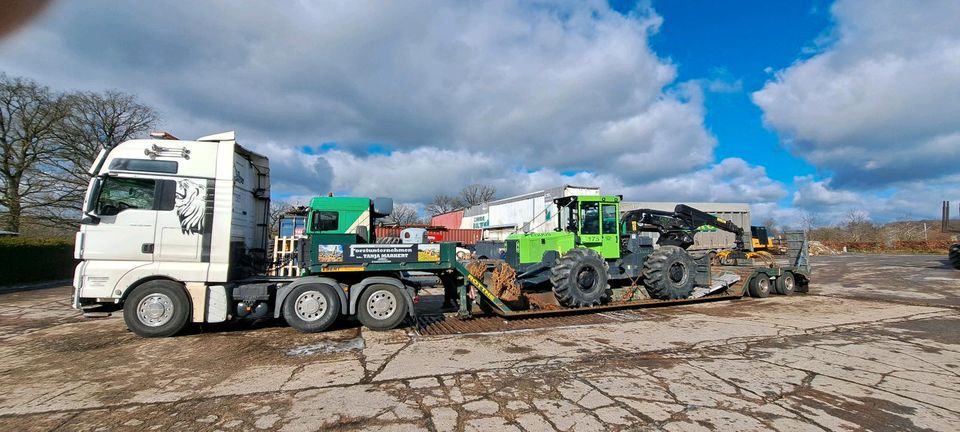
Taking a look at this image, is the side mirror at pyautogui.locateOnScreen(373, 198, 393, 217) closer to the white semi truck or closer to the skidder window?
the white semi truck

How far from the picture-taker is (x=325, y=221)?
8.25m

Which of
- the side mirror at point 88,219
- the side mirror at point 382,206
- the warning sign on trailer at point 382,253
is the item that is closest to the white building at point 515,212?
the side mirror at point 382,206

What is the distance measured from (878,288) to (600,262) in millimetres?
13127

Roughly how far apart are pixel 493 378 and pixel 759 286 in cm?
1113

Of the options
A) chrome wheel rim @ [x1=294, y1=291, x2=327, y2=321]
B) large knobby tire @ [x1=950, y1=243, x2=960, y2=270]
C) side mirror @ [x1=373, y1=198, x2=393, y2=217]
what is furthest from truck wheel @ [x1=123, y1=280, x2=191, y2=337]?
large knobby tire @ [x1=950, y1=243, x2=960, y2=270]

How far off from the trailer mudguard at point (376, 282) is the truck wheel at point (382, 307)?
63 mm

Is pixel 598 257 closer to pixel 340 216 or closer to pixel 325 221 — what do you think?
pixel 340 216

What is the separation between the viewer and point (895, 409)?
4094mm

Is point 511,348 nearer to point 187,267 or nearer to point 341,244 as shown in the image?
point 341,244

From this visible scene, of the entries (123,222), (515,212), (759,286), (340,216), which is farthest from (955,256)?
(123,222)

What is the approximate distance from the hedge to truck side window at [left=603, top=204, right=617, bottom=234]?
21.2 meters

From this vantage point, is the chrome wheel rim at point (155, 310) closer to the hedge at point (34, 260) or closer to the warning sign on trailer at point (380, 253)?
the warning sign on trailer at point (380, 253)

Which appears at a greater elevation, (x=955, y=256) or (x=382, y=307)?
(x=955, y=256)

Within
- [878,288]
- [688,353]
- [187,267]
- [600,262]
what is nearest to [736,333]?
[688,353]
